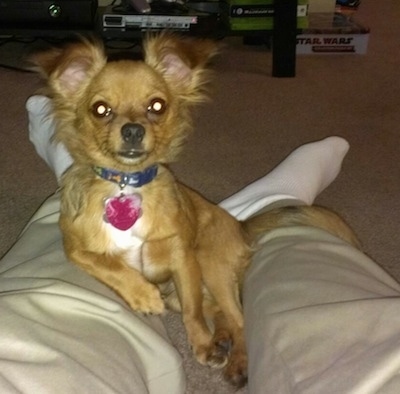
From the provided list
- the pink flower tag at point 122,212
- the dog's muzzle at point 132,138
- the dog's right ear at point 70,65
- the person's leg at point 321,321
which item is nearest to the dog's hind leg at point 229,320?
the person's leg at point 321,321

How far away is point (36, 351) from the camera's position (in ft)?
2.95

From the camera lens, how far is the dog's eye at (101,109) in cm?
127

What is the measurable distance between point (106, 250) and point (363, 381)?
0.63 m

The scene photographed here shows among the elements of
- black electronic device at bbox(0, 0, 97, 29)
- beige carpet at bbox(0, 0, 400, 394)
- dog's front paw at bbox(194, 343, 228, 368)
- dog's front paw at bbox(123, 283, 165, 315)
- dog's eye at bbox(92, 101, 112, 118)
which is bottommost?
beige carpet at bbox(0, 0, 400, 394)

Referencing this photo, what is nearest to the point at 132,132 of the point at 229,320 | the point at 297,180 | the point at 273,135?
the point at 229,320

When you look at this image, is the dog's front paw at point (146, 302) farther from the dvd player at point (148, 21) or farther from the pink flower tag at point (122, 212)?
the dvd player at point (148, 21)

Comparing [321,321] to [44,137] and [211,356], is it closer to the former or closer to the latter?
[211,356]

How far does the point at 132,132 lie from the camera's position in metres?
1.21

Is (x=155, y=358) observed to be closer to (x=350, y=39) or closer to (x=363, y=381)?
(x=363, y=381)

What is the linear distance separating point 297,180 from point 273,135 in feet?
1.95

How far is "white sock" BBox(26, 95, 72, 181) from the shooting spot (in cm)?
190

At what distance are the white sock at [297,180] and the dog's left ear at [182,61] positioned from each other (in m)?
0.41

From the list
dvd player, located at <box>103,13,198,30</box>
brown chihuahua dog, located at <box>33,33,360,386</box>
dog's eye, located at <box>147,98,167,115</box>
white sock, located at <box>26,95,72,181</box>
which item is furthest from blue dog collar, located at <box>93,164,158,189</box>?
dvd player, located at <box>103,13,198,30</box>

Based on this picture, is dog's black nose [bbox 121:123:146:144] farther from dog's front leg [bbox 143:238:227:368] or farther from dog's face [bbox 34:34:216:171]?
dog's front leg [bbox 143:238:227:368]
